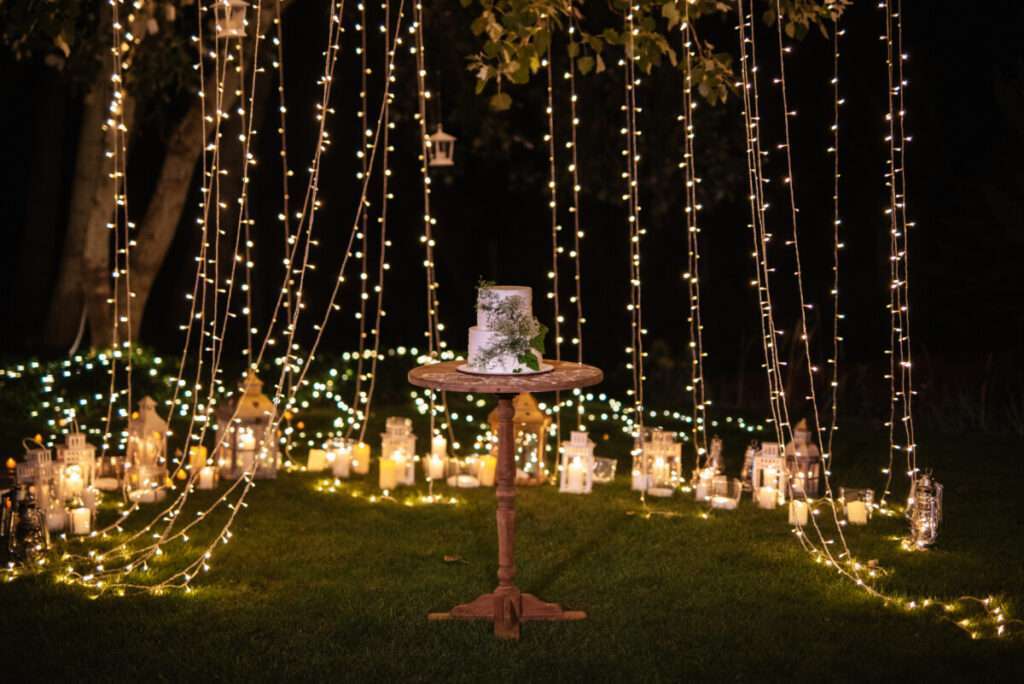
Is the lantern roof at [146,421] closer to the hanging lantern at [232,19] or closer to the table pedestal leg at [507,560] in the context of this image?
the hanging lantern at [232,19]

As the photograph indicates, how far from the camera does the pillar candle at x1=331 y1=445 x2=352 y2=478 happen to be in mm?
6711

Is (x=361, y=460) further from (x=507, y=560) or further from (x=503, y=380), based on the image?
(x=503, y=380)

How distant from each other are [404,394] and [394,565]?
14.7 ft

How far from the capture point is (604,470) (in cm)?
662

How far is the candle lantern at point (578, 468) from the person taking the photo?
633 centimetres

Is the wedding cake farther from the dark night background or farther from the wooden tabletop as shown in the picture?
the dark night background

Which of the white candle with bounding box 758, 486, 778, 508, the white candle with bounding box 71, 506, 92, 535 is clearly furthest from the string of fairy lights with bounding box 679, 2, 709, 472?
the white candle with bounding box 71, 506, 92, 535

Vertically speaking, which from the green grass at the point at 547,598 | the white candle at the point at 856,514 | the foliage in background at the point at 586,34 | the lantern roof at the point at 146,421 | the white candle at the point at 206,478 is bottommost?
the green grass at the point at 547,598

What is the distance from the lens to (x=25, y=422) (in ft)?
27.1

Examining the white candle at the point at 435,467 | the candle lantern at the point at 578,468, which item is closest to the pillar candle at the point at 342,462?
the white candle at the point at 435,467

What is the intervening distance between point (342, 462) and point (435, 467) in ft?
1.82

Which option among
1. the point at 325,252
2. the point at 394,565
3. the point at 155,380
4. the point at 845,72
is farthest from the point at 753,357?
the point at 394,565

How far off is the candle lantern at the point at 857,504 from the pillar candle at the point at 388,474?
232 centimetres

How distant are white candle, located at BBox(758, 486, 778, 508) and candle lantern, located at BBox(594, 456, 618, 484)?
0.90 meters
